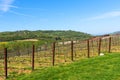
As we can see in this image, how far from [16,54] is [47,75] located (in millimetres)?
34509

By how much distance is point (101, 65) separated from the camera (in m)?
21.0

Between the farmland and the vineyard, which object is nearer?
the vineyard

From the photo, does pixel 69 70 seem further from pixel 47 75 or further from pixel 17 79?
pixel 17 79

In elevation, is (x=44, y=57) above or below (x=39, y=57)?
above

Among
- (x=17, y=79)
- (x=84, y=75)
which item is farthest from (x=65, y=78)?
(x=17, y=79)

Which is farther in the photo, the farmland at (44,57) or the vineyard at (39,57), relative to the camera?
the farmland at (44,57)

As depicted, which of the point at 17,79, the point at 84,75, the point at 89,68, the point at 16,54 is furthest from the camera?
the point at 16,54

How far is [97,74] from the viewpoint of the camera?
57.2 feet

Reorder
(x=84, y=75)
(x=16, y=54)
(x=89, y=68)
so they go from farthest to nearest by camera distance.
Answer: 1. (x=16, y=54)
2. (x=89, y=68)
3. (x=84, y=75)

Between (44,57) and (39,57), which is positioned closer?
(44,57)

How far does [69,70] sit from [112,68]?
3.19 meters

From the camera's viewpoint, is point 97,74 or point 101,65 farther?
point 101,65

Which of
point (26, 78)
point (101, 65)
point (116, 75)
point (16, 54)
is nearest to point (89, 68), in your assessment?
point (101, 65)

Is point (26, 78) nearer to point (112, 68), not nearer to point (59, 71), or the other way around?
point (59, 71)
